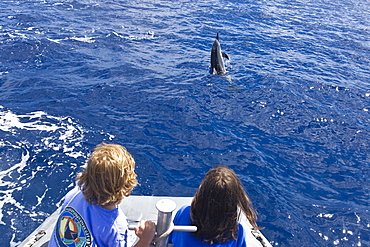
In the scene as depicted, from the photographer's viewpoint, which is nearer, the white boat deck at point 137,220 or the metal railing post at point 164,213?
the metal railing post at point 164,213

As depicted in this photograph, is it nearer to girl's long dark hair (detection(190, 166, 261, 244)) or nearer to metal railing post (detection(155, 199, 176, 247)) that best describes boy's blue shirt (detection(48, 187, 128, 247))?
metal railing post (detection(155, 199, 176, 247))

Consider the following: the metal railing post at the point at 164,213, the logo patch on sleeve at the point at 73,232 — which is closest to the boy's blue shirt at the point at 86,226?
the logo patch on sleeve at the point at 73,232

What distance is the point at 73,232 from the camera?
268cm

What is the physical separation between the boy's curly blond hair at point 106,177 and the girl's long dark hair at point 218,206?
0.72 metres

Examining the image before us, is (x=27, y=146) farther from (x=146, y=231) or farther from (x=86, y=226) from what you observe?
(x=146, y=231)

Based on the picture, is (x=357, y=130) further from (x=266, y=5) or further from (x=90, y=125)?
(x=266, y=5)

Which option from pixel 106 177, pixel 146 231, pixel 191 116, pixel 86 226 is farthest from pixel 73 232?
pixel 191 116

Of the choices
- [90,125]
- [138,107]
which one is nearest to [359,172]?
[138,107]

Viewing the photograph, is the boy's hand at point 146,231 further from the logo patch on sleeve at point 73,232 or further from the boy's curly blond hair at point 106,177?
the logo patch on sleeve at point 73,232

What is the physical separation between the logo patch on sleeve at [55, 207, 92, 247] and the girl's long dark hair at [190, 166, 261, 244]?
1010 millimetres

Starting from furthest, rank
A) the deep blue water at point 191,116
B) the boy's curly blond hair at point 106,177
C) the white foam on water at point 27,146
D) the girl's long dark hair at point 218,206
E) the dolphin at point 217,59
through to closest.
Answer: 1. the dolphin at point 217,59
2. the deep blue water at point 191,116
3. the white foam on water at point 27,146
4. the boy's curly blond hair at point 106,177
5. the girl's long dark hair at point 218,206

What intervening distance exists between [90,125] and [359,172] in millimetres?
6867

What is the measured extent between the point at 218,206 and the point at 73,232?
1.36 metres

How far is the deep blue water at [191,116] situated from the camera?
19.6 feet
